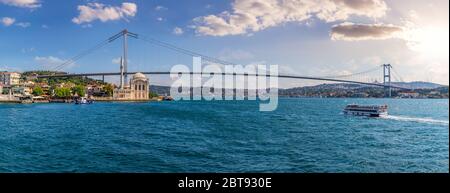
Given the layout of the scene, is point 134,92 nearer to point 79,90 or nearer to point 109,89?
point 79,90

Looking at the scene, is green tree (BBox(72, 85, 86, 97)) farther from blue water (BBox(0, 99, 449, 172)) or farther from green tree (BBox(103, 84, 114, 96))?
blue water (BBox(0, 99, 449, 172))

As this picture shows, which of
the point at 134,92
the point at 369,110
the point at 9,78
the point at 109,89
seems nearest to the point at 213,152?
the point at 369,110

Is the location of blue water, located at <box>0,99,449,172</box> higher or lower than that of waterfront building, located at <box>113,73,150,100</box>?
lower

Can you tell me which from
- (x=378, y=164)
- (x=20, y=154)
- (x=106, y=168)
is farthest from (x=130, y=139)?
(x=378, y=164)

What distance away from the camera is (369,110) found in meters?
16.5

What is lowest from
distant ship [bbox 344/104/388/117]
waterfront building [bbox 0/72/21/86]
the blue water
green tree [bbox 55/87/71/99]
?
the blue water

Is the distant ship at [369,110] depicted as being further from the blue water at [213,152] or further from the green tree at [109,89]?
the green tree at [109,89]

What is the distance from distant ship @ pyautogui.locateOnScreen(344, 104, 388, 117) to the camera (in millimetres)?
16172

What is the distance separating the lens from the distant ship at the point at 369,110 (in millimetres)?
16172

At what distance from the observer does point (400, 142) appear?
8.44 metres

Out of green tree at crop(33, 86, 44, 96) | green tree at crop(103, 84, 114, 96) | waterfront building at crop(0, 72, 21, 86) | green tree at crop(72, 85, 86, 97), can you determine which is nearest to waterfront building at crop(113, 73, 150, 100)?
green tree at crop(103, 84, 114, 96)
